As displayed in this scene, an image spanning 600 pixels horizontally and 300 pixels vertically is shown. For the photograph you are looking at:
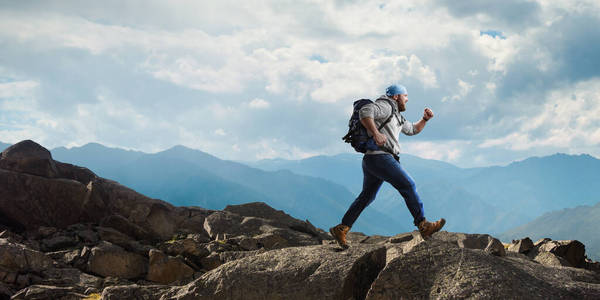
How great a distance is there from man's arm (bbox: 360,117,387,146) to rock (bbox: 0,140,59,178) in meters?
14.0

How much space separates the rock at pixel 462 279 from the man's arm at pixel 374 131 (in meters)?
2.19

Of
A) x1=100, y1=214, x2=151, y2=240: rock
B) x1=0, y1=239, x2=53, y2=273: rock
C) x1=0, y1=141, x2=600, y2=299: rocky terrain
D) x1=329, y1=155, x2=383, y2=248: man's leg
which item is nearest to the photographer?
x1=0, y1=141, x2=600, y2=299: rocky terrain

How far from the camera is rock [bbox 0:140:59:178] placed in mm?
17719

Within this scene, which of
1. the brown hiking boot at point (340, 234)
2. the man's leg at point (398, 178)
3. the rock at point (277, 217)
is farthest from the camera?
the rock at point (277, 217)

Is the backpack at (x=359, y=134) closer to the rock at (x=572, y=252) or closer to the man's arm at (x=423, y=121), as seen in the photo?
the man's arm at (x=423, y=121)

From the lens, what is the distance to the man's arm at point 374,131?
29.5 feet

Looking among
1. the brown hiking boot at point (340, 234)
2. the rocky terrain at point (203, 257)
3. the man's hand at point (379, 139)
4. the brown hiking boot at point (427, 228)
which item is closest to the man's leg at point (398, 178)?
the brown hiking boot at point (427, 228)

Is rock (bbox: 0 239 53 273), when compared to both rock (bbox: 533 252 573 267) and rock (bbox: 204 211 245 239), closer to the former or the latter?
rock (bbox: 204 211 245 239)

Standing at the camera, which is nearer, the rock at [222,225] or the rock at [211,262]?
the rock at [211,262]

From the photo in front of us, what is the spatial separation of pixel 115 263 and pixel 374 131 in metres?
8.29

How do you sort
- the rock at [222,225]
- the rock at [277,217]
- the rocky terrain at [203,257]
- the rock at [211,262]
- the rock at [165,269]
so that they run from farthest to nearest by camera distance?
the rock at [277,217], the rock at [222,225], the rock at [211,262], the rock at [165,269], the rocky terrain at [203,257]

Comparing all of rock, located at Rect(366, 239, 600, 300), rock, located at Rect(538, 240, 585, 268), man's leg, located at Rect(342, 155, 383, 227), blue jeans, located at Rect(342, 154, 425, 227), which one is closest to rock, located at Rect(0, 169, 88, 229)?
man's leg, located at Rect(342, 155, 383, 227)

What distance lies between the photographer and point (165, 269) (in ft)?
41.2

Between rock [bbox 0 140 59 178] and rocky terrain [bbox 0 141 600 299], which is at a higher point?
rock [bbox 0 140 59 178]
